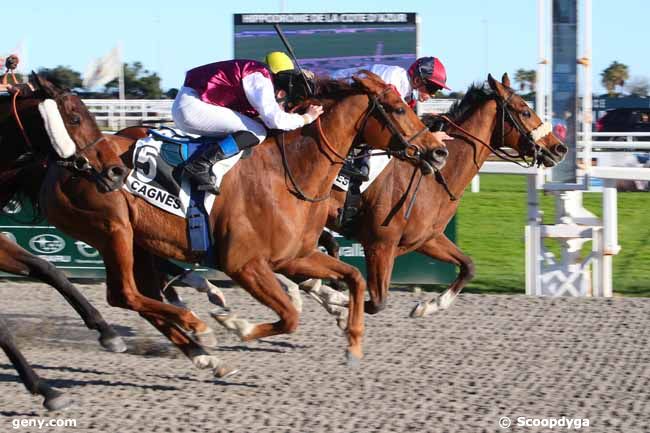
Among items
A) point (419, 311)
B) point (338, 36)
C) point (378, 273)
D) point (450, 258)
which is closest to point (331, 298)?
point (378, 273)

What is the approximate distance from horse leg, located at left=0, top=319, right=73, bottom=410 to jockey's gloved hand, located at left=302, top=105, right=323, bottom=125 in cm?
197

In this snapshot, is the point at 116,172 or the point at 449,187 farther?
the point at 449,187

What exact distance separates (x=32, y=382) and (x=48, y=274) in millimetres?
681

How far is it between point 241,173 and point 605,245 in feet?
13.7

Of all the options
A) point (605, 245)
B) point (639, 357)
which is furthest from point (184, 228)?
point (605, 245)

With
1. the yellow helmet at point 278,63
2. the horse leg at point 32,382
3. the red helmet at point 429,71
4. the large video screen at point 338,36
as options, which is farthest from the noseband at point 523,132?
the horse leg at point 32,382

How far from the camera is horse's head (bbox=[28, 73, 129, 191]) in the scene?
539 centimetres

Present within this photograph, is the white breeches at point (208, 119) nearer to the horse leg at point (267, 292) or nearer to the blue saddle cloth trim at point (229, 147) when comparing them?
the blue saddle cloth trim at point (229, 147)

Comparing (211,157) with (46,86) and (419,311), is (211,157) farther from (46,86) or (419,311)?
(419,311)

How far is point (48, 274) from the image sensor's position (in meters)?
5.78
